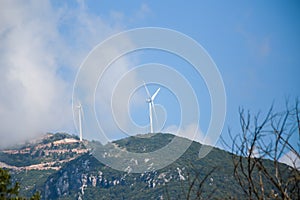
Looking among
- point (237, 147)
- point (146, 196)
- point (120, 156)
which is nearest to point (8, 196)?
point (237, 147)

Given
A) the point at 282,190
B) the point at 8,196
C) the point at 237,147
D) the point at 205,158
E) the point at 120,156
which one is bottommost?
the point at 282,190

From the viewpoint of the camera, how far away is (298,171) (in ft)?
18.6

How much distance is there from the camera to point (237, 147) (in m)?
6.46

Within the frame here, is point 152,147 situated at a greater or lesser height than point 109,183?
greater

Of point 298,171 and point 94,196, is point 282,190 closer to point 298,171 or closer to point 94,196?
point 298,171

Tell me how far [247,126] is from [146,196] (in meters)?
148

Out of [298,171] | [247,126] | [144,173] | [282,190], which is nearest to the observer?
[282,190]

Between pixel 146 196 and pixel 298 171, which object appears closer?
pixel 298 171

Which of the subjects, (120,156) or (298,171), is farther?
(120,156)

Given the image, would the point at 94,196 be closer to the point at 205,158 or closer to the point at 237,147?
the point at 205,158

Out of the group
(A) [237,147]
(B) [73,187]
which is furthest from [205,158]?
(A) [237,147]

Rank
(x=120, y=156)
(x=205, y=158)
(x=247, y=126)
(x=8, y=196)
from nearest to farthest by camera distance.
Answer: (x=247, y=126), (x=8, y=196), (x=205, y=158), (x=120, y=156)

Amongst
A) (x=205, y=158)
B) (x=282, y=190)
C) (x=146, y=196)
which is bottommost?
(x=282, y=190)

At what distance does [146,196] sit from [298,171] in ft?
488
